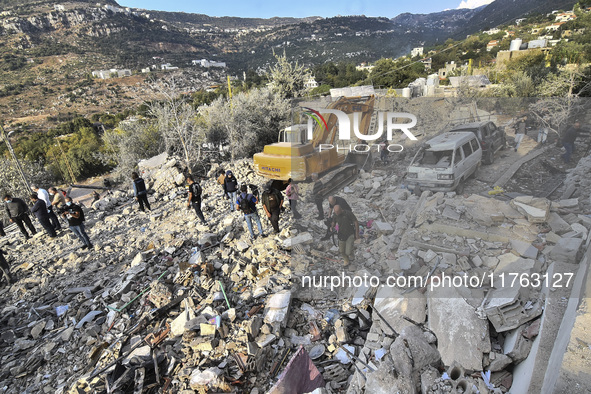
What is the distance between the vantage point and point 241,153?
14.6 m

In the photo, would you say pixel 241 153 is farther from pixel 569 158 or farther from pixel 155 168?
pixel 569 158

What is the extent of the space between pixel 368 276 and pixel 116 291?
4325 millimetres

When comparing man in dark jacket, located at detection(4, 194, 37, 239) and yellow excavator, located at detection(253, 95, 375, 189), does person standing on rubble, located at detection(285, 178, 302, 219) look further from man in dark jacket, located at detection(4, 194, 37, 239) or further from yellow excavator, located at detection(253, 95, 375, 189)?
man in dark jacket, located at detection(4, 194, 37, 239)

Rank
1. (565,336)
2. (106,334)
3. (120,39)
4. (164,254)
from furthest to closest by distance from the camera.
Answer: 1. (120,39)
2. (164,254)
3. (106,334)
4. (565,336)

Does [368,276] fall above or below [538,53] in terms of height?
below

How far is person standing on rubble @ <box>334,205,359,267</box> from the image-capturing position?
484cm

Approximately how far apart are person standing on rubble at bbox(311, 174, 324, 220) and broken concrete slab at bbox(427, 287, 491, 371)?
9.93ft

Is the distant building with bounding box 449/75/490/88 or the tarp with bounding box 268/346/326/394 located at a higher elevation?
the distant building with bounding box 449/75/490/88

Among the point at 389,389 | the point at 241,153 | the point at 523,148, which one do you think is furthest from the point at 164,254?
the point at 241,153

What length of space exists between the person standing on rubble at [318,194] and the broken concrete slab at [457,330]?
119 inches

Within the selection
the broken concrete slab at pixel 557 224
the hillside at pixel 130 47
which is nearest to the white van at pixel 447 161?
the broken concrete slab at pixel 557 224

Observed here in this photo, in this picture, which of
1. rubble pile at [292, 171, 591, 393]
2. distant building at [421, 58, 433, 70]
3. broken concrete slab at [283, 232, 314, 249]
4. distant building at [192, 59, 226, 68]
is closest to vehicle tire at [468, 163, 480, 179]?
rubble pile at [292, 171, 591, 393]

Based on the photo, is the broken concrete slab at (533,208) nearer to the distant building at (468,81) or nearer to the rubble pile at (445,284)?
the rubble pile at (445,284)

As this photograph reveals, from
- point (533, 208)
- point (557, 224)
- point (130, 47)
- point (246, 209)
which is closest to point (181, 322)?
point (246, 209)
